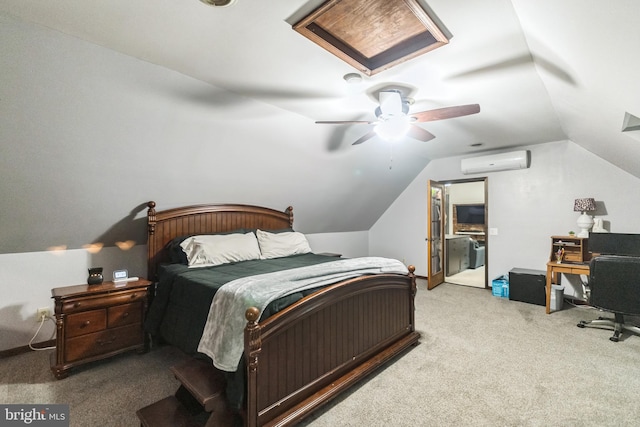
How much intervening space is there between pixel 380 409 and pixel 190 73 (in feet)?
9.43

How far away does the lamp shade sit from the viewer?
394 cm

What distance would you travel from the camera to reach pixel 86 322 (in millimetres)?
2508

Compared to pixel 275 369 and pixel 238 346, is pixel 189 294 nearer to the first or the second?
pixel 238 346

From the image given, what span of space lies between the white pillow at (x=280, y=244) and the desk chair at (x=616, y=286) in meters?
3.25

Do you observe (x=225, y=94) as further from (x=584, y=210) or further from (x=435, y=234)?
(x=584, y=210)

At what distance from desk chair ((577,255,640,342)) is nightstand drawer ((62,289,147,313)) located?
15.0 feet

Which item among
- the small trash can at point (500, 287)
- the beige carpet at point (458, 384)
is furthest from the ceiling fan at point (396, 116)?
the small trash can at point (500, 287)

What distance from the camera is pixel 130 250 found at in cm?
341

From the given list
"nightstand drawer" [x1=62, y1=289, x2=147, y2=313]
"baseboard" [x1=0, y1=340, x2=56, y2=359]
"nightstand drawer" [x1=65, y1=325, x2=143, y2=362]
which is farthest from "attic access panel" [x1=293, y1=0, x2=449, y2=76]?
"baseboard" [x1=0, y1=340, x2=56, y2=359]

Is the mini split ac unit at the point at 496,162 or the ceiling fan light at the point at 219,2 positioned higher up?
the ceiling fan light at the point at 219,2

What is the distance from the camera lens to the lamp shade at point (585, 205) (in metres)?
3.94

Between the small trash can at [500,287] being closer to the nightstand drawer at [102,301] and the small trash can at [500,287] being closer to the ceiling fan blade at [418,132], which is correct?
the ceiling fan blade at [418,132]

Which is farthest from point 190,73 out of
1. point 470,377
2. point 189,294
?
point 470,377

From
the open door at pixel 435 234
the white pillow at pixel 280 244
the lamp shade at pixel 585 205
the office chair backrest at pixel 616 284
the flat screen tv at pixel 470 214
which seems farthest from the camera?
the flat screen tv at pixel 470 214
